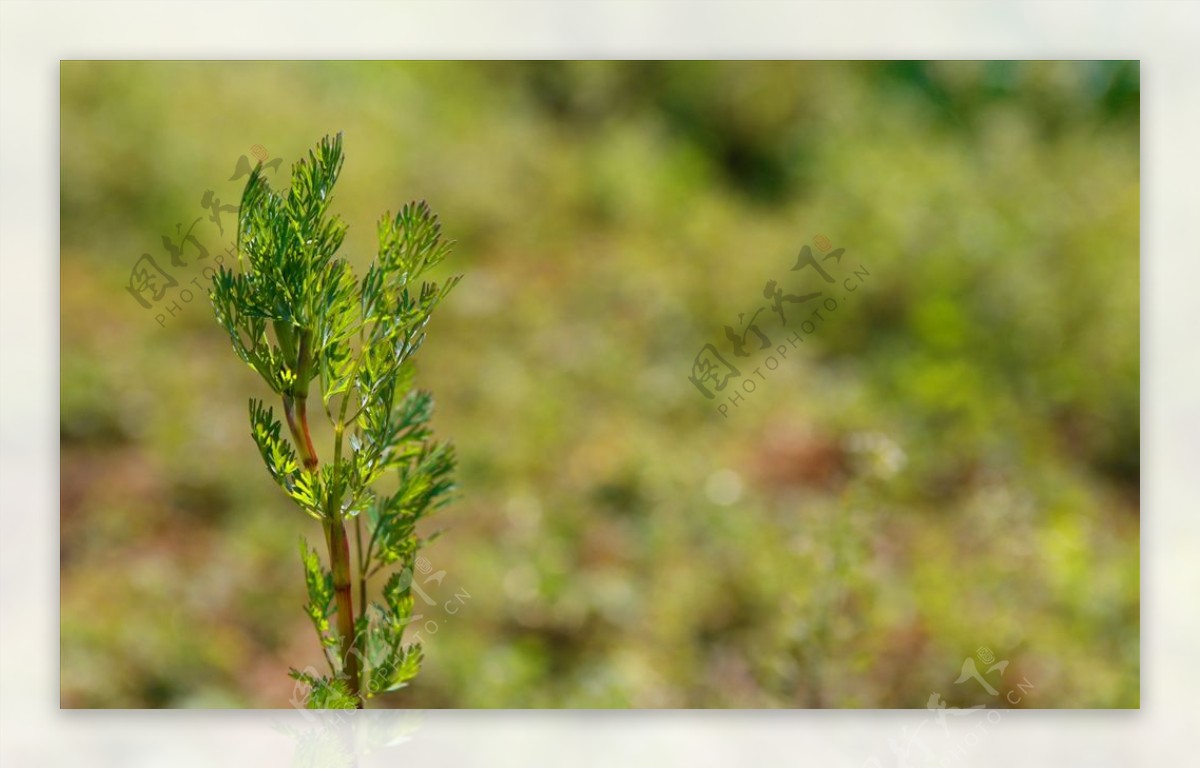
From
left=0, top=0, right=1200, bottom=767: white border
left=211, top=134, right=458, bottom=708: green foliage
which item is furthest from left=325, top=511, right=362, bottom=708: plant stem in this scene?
left=0, top=0, right=1200, bottom=767: white border

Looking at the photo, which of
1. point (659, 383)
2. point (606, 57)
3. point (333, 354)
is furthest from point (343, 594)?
point (659, 383)

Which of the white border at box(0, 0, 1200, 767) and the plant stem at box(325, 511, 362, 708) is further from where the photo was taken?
the white border at box(0, 0, 1200, 767)

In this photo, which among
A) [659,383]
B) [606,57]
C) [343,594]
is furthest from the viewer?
[659,383]

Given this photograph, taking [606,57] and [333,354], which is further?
[606,57]

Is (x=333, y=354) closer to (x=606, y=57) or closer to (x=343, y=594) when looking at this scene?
(x=343, y=594)

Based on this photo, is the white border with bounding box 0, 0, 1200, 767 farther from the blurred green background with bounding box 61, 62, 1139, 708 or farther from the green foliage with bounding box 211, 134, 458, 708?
the green foliage with bounding box 211, 134, 458, 708
